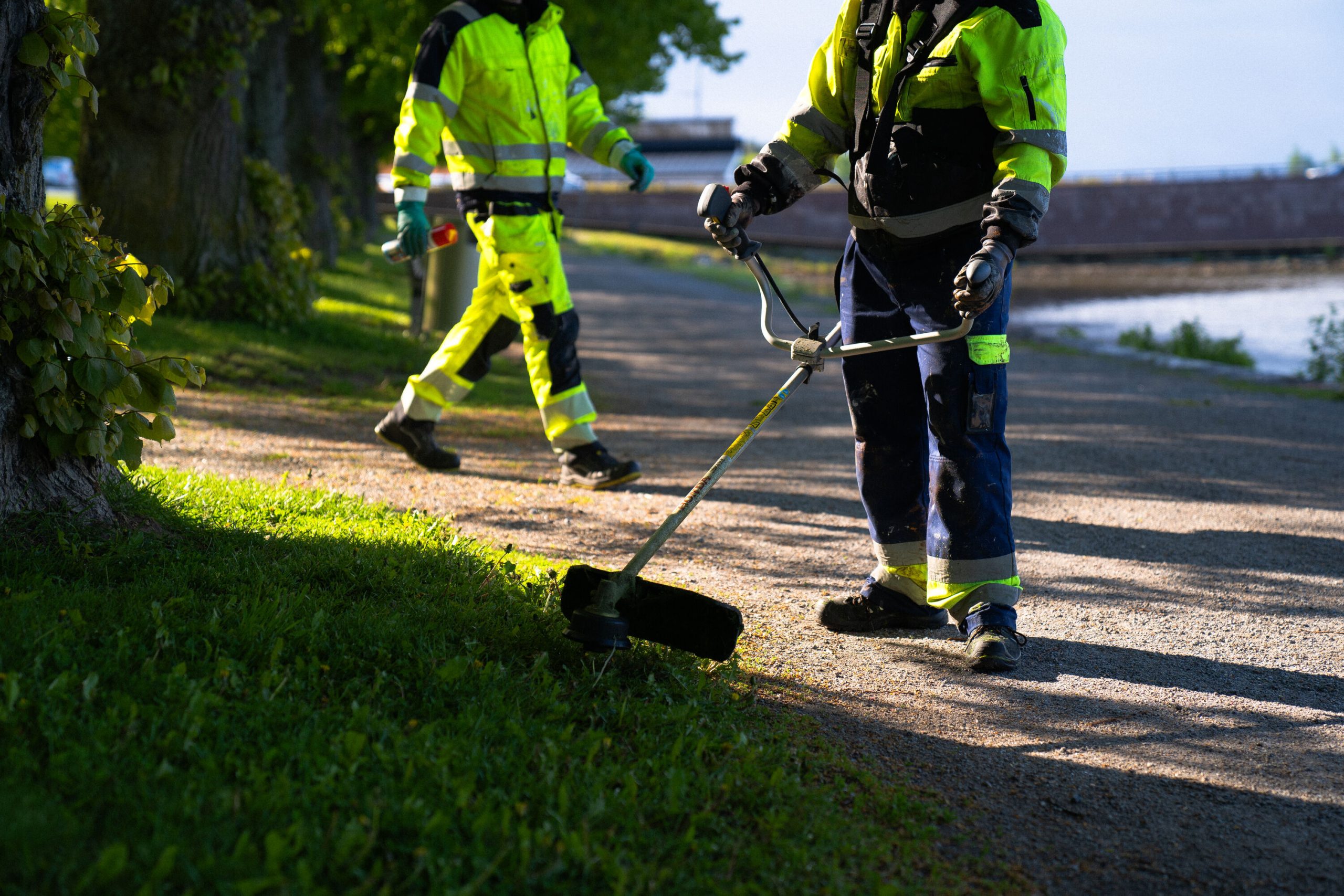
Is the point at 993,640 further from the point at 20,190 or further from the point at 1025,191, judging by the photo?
the point at 20,190

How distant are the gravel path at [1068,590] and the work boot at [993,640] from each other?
65mm

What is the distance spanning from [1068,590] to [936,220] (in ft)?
5.59

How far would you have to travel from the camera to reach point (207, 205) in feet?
29.0

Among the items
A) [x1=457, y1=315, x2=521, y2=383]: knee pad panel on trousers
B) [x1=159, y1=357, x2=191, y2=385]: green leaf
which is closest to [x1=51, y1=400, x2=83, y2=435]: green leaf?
[x1=159, y1=357, x2=191, y2=385]: green leaf

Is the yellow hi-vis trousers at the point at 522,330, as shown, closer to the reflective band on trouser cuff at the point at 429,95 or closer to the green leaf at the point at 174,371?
the reflective band on trouser cuff at the point at 429,95

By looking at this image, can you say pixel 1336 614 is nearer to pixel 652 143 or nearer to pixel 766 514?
pixel 766 514

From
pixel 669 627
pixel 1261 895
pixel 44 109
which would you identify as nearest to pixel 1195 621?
pixel 1261 895

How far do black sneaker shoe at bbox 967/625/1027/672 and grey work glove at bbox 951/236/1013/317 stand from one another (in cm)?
104

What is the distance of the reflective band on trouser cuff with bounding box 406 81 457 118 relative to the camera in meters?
5.16

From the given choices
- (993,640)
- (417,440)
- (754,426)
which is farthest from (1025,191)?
(417,440)

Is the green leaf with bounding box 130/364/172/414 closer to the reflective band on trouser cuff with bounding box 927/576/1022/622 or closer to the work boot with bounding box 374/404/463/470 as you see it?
→ the work boot with bounding box 374/404/463/470

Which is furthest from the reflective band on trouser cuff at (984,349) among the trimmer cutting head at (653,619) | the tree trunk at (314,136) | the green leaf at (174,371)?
the tree trunk at (314,136)

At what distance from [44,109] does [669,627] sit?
2.48 metres

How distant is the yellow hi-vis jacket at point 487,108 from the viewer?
519 cm
